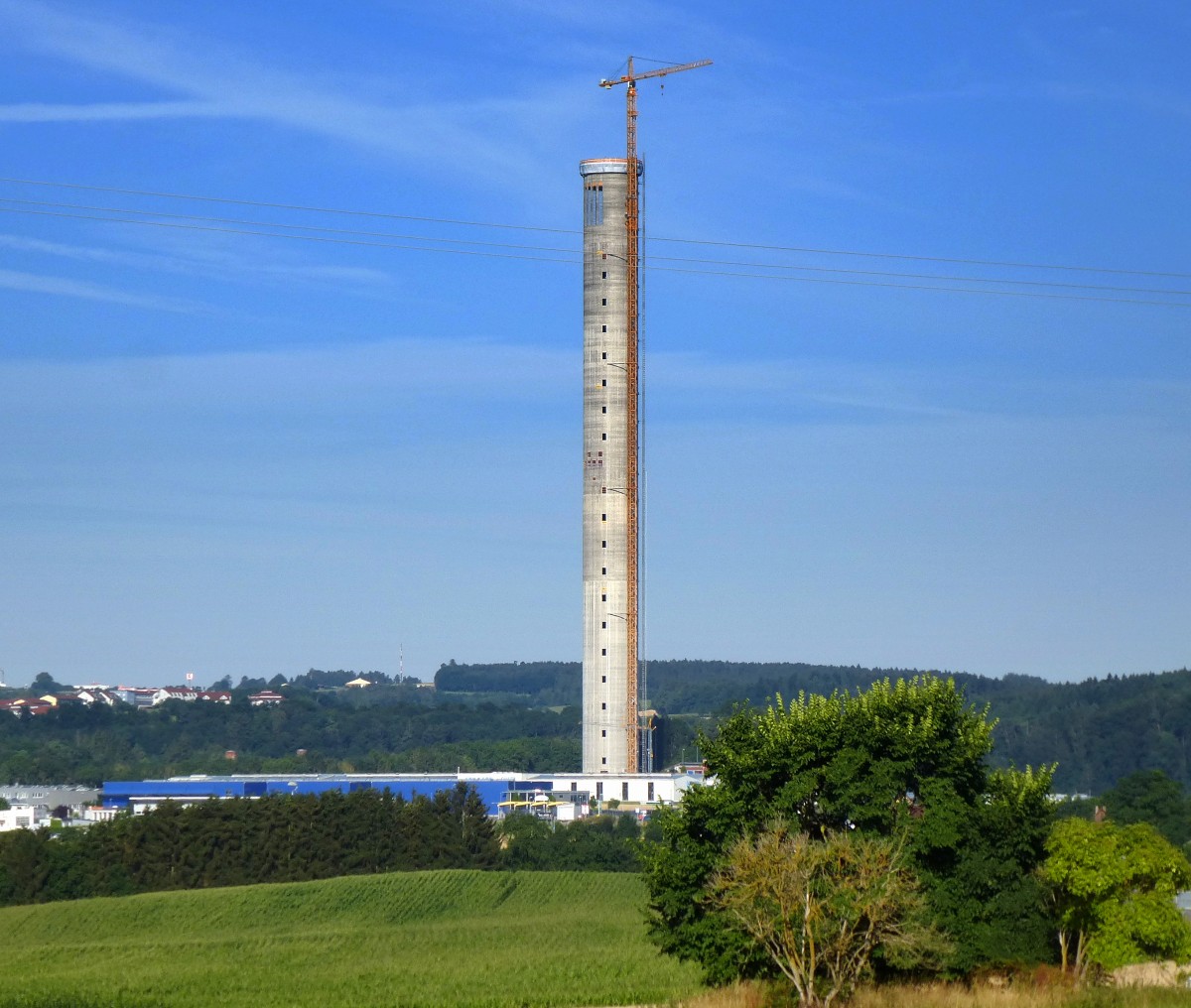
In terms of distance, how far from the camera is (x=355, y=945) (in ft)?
275

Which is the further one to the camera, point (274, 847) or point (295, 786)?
point (295, 786)

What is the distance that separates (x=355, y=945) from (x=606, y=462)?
63527 millimetres

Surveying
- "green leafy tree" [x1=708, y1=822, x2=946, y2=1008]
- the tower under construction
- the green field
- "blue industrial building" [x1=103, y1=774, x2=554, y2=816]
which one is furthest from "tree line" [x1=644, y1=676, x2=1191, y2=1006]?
"blue industrial building" [x1=103, y1=774, x2=554, y2=816]

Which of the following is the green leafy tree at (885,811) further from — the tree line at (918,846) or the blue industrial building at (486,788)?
the blue industrial building at (486,788)

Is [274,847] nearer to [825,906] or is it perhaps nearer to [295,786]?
[295,786]

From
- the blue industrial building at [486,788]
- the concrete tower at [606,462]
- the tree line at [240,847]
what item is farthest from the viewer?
the blue industrial building at [486,788]

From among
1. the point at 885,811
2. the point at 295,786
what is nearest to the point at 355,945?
the point at 885,811

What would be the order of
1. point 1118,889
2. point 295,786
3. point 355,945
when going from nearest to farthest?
point 1118,889 < point 355,945 < point 295,786

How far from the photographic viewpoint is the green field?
65.3 metres

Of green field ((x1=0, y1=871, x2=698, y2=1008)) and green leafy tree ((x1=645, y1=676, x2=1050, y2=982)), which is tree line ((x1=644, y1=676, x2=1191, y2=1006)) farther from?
green field ((x1=0, y1=871, x2=698, y2=1008))

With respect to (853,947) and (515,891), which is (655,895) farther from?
(515,891)

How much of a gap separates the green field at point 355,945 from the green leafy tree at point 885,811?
15.8 ft

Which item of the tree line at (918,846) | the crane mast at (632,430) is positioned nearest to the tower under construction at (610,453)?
the crane mast at (632,430)

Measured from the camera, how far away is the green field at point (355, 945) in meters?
65.3
